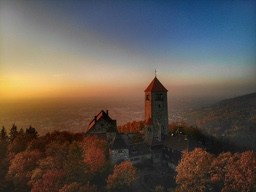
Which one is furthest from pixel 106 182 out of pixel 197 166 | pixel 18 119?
pixel 18 119

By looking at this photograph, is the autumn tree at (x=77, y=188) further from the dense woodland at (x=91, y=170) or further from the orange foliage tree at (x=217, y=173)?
the orange foliage tree at (x=217, y=173)

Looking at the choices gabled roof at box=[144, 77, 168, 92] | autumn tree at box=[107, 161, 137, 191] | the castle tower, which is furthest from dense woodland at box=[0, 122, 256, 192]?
gabled roof at box=[144, 77, 168, 92]

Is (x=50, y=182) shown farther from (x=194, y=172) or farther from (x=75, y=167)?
(x=194, y=172)

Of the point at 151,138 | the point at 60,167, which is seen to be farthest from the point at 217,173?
the point at 60,167

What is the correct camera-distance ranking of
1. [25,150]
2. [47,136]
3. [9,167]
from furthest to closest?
[47,136]
[25,150]
[9,167]

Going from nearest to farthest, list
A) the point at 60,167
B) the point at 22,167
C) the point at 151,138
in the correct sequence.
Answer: the point at 60,167
the point at 22,167
the point at 151,138

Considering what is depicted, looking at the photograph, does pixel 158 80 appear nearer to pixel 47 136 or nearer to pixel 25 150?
pixel 47 136

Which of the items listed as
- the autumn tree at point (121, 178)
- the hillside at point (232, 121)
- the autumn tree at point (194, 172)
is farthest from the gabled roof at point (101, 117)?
the hillside at point (232, 121)
